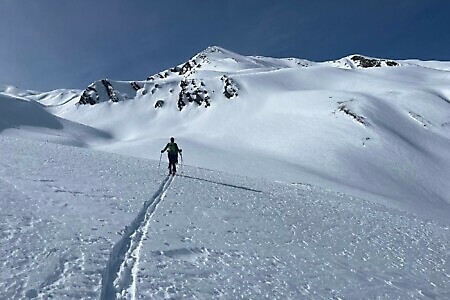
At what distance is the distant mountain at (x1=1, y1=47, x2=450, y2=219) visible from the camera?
38.1 meters

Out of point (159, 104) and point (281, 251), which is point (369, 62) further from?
point (281, 251)

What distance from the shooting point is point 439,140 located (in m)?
53.1

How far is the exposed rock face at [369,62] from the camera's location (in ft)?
401

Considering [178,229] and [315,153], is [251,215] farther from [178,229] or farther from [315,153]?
[315,153]

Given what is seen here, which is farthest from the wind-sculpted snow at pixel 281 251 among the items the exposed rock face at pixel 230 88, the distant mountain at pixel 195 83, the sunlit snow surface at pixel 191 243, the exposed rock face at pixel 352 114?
the distant mountain at pixel 195 83

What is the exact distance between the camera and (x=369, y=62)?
136 metres

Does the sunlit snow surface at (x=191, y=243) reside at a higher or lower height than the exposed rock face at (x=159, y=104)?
lower

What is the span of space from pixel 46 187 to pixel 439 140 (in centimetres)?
5374

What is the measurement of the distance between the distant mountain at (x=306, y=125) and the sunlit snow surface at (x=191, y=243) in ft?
49.6

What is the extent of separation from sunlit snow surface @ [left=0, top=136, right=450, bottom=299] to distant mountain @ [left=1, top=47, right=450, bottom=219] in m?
15.1

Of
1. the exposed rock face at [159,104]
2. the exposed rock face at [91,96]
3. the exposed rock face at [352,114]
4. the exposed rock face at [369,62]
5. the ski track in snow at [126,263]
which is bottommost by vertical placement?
the ski track in snow at [126,263]

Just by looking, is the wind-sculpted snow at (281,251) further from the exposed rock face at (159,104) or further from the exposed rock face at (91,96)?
the exposed rock face at (91,96)

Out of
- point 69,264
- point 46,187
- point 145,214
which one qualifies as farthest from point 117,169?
point 69,264

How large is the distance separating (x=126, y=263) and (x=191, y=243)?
235 cm
